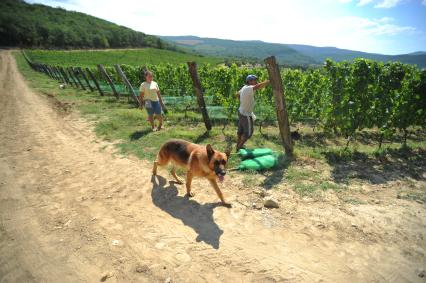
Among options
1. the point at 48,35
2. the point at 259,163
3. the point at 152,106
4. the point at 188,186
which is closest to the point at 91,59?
the point at 48,35

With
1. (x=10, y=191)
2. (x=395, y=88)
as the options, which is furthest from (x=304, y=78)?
(x=10, y=191)

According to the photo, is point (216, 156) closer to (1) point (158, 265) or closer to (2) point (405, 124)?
(1) point (158, 265)

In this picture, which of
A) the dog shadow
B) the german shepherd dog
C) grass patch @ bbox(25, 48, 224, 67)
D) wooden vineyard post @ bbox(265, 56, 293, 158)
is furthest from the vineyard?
grass patch @ bbox(25, 48, 224, 67)

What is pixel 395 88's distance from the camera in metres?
8.91

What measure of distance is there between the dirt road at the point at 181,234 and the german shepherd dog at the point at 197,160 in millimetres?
478

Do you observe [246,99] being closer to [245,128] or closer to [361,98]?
[245,128]

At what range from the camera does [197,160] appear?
194 inches

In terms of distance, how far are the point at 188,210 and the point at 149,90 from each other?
18.6ft

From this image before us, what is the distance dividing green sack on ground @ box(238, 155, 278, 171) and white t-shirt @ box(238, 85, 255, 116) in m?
1.42

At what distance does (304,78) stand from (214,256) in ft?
33.1

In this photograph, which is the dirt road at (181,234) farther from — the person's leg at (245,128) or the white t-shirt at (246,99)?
the white t-shirt at (246,99)

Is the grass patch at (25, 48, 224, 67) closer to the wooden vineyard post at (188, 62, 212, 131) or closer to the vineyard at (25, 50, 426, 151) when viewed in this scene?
the wooden vineyard post at (188, 62, 212, 131)

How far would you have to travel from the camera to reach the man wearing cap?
7234 millimetres

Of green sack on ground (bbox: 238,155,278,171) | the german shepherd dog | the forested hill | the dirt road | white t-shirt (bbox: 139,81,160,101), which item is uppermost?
the forested hill
